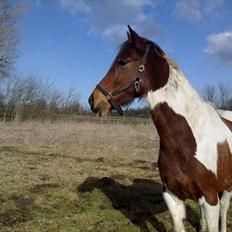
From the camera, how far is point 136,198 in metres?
6.71

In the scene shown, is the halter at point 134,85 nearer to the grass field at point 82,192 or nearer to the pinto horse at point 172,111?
the pinto horse at point 172,111

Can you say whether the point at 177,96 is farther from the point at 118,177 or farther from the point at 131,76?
the point at 118,177

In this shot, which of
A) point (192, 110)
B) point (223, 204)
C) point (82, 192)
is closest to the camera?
point (192, 110)

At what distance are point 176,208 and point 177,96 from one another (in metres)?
1.13

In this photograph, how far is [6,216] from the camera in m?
5.38

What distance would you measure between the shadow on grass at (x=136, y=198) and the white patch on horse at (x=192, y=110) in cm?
205

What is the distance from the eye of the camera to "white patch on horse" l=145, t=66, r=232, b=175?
3.50 meters

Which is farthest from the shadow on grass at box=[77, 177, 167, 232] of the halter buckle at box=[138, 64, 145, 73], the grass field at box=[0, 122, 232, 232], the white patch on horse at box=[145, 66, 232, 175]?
the halter buckle at box=[138, 64, 145, 73]

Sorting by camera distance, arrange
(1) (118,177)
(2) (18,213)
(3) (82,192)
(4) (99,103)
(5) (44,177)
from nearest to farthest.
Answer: (4) (99,103) < (2) (18,213) < (3) (82,192) < (5) (44,177) < (1) (118,177)

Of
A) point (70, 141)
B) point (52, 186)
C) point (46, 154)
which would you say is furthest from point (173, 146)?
point (70, 141)

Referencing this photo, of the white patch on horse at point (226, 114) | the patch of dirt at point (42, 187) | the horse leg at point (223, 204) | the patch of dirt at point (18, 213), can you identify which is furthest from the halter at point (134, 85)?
the patch of dirt at point (42, 187)

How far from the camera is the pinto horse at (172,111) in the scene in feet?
11.4

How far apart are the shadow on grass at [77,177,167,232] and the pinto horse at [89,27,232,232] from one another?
1876 mm

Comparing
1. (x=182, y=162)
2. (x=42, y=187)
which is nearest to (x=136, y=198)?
(x=42, y=187)
